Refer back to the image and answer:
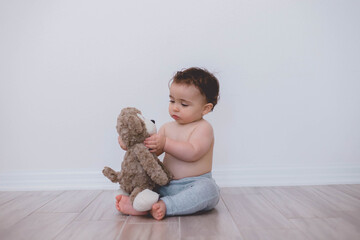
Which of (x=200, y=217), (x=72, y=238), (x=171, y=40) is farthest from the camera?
(x=171, y=40)

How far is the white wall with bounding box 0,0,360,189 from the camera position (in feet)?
5.07

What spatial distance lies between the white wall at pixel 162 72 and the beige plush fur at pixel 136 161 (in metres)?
0.40

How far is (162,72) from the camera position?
155 centimetres

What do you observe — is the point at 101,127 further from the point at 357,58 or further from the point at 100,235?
the point at 357,58

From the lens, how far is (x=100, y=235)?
37.2 inches

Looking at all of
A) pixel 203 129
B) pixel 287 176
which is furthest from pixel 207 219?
pixel 287 176

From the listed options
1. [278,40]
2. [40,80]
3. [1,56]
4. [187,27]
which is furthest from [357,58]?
[1,56]

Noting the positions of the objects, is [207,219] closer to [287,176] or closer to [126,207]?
[126,207]

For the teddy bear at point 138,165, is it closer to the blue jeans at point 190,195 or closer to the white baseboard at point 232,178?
the blue jeans at point 190,195

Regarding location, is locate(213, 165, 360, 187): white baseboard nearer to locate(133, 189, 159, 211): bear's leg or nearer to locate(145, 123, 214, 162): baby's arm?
locate(145, 123, 214, 162): baby's arm

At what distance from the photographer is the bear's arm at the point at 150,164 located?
1128 millimetres

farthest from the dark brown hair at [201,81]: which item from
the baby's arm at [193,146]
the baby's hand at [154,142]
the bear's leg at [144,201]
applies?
the bear's leg at [144,201]

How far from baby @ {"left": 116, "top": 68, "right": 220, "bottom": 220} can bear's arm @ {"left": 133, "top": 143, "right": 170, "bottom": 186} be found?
34mm

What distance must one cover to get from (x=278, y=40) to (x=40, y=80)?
3.80ft
